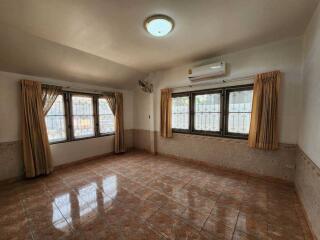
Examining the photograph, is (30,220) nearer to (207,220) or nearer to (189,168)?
(207,220)

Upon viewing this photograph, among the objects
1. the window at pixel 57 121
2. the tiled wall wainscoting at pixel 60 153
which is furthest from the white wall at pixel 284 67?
the window at pixel 57 121

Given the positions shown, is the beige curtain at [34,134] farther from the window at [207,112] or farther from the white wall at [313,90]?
the white wall at [313,90]

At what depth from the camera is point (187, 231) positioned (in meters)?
1.59

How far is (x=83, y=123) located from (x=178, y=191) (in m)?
3.26

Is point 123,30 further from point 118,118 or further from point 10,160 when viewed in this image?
point 10,160

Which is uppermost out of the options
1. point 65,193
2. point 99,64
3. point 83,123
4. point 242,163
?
point 99,64

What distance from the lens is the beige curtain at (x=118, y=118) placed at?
4593 mm

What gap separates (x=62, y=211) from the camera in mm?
1942

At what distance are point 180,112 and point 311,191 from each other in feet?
9.41

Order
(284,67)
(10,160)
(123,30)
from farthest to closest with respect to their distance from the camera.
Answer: (10,160) < (284,67) < (123,30)

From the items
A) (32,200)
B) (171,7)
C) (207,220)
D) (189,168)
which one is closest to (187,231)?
(207,220)

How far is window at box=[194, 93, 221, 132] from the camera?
11.0 feet

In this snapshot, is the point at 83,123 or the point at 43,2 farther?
the point at 83,123

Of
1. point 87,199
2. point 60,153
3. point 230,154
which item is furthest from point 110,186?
point 230,154
